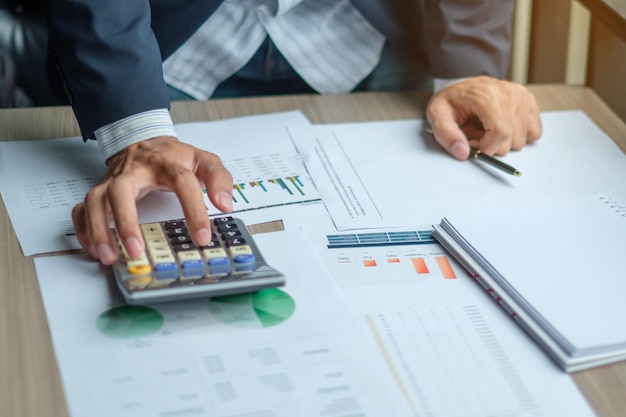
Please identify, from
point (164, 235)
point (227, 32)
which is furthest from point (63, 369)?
point (227, 32)

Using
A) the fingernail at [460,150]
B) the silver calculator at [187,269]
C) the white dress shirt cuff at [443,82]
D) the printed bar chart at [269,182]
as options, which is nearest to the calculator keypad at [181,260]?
the silver calculator at [187,269]

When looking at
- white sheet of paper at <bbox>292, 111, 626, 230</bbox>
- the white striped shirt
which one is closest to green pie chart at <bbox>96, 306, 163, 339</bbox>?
white sheet of paper at <bbox>292, 111, 626, 230</bbox>

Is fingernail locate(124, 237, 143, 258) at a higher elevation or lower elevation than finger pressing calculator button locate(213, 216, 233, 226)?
lower

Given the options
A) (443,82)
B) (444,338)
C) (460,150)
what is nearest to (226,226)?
(444,338)

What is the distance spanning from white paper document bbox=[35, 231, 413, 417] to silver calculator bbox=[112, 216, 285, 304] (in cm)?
2

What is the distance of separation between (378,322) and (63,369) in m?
0.25

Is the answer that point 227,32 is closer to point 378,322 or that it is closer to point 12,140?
point 12,140

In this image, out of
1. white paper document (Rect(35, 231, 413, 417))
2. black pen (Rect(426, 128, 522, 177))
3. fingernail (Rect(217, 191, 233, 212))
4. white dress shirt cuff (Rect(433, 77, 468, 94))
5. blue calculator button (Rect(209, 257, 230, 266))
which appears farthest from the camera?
white dress shirt cuff (Rect(433, 77, 468, 94))

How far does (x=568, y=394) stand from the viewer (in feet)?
1.94

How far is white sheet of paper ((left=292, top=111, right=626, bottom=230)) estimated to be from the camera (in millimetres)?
840

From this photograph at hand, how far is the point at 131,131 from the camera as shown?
847mm

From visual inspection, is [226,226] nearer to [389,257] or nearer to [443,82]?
[389,257]

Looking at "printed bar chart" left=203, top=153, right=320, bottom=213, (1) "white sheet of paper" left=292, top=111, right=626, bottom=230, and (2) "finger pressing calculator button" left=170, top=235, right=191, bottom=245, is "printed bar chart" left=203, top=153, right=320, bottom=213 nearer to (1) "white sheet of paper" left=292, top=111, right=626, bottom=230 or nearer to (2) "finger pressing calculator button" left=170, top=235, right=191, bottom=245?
(1) "white sheet of paper" left=292, top=111, right=626, bottom=230

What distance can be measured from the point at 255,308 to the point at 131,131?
29cm
